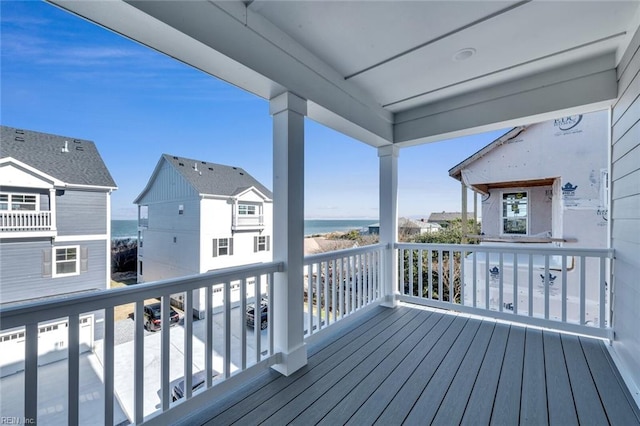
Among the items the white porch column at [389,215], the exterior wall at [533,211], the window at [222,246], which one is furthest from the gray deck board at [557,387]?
the exterior wall at [533,211]

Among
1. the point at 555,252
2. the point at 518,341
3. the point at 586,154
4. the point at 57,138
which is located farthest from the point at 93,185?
the point at 586,154

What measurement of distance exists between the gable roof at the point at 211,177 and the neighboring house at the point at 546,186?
4588 millimetres

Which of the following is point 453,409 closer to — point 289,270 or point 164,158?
point 289,270

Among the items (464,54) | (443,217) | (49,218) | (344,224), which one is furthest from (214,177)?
(443,217)

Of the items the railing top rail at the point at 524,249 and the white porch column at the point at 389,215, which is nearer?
the railing top rail at the point at 524,249

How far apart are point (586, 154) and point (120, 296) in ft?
20.5

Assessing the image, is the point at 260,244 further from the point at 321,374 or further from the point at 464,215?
the point at 464,215

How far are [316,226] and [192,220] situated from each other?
2311 millimetres

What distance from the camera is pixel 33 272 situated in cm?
115

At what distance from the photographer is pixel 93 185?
131 centimetres

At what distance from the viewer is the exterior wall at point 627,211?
1910 mm

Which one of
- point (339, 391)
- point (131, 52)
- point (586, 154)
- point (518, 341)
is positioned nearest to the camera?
point (131, 52)

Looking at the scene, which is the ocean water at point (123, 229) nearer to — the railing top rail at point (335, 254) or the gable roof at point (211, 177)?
the gable roof at point (211, 177)

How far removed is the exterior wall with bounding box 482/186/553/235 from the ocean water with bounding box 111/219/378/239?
8.13 feet
